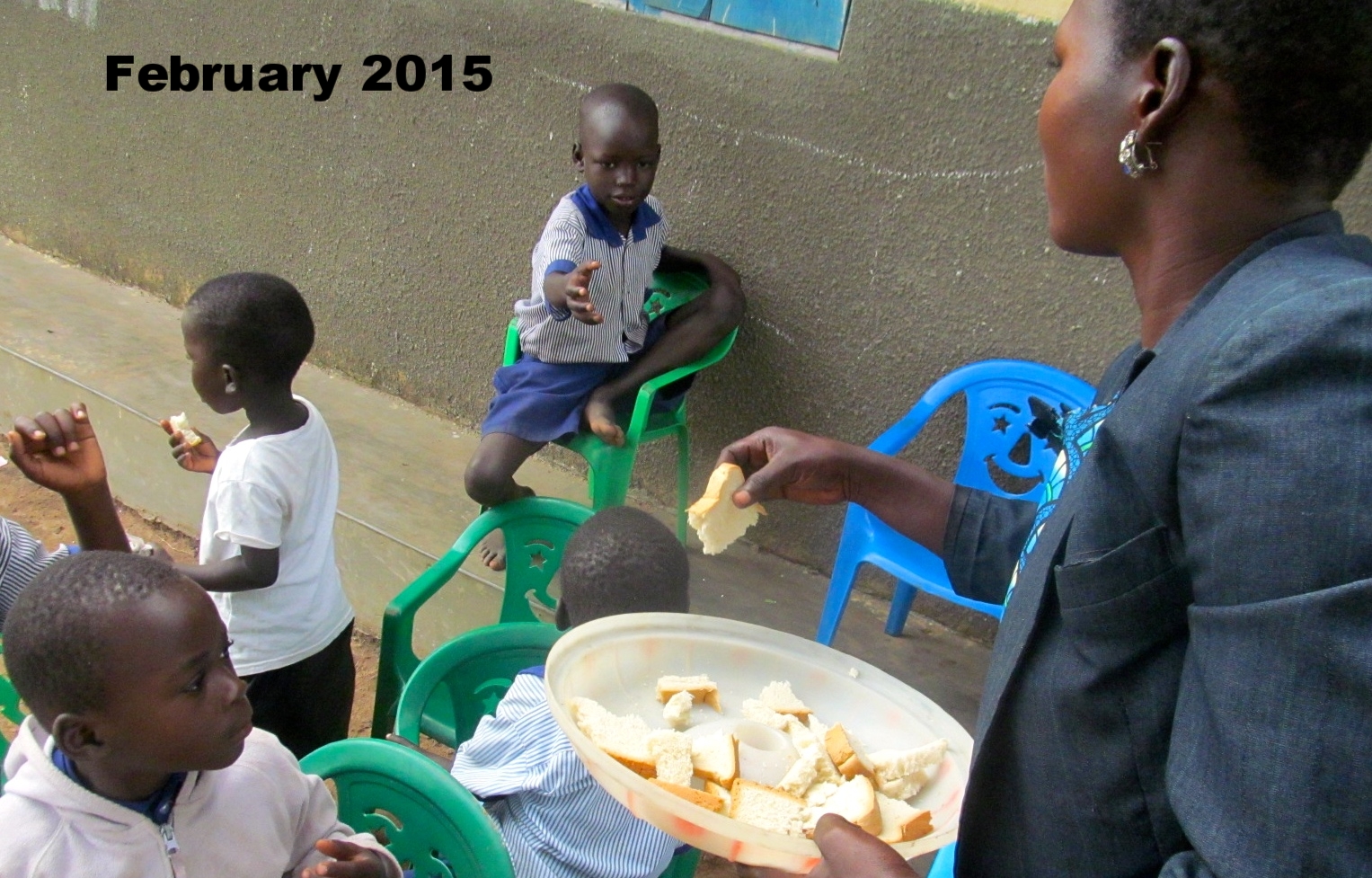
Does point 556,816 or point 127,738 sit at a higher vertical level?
point 127,738

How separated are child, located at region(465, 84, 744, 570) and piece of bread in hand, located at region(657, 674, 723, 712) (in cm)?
164

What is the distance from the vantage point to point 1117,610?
0.99m

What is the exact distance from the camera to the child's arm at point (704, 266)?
11.5 ft

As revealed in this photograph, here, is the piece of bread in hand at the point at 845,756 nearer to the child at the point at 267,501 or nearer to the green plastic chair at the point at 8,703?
the child at the point at 267,501

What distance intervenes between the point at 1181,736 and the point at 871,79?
2.63 metres

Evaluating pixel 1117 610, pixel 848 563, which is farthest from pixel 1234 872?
pixel 848 563

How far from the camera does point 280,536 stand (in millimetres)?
2289

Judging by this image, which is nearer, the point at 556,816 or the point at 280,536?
the point at 556,816

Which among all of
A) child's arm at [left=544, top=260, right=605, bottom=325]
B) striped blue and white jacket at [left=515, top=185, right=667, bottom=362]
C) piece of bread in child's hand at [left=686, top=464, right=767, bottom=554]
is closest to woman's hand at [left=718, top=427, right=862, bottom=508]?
piece of bread in child's hand at [left=686, top=464, right=767, bottom=554]

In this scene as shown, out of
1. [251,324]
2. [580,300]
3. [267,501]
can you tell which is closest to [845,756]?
[267,501]

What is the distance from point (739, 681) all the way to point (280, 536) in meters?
1.08

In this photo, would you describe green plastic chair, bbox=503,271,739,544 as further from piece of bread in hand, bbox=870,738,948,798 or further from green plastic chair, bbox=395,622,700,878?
piece of bread in hand, bbox=870,738,948,798

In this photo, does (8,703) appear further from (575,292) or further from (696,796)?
(575,292)

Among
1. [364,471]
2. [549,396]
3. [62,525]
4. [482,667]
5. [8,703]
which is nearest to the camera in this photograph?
[8,703]
